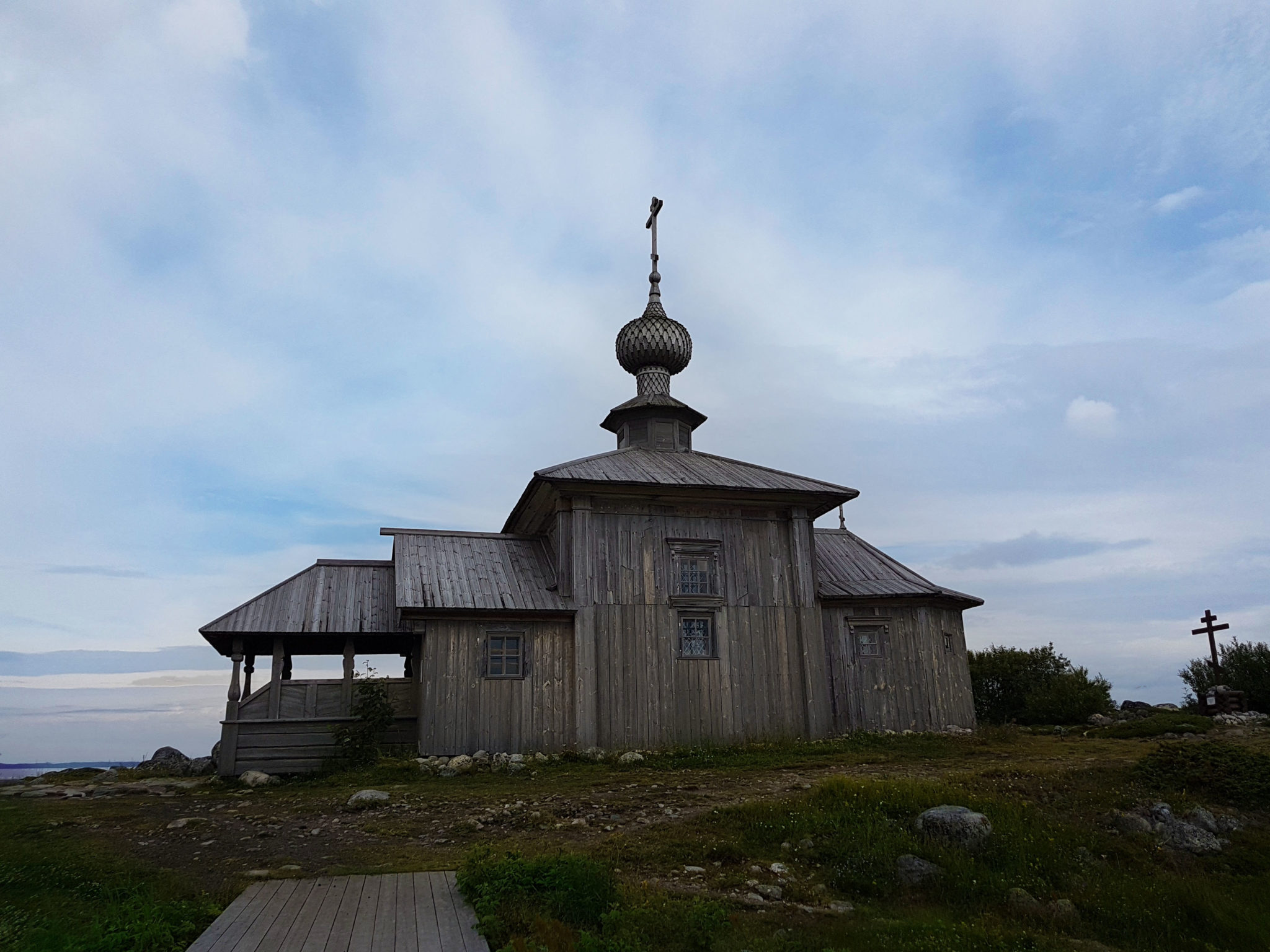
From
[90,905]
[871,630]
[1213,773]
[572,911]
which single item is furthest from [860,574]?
[90,905]

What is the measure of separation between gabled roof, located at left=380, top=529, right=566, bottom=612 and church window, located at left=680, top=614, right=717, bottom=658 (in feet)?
8.50

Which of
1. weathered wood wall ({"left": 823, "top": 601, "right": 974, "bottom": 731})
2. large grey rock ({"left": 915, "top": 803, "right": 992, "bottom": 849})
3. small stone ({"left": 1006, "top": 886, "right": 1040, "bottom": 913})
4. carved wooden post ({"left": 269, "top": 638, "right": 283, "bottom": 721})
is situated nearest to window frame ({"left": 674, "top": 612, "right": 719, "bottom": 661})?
weathered wood wall ({"left": 823, "top": 601, "right": 974, "bottom": 731})

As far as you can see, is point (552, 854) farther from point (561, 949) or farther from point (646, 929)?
point (561, 949)

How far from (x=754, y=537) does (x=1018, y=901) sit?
40.2ft

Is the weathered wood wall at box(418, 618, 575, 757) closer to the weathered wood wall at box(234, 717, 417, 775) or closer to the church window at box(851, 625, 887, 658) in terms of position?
the weathered wood wall at box(234, 717, 417, 775)

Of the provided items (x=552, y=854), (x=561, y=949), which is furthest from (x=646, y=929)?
(x=552, y=854)

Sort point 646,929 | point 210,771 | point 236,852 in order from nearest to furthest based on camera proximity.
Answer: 1. point 646,929
2. point 236,852
3. point 210,771

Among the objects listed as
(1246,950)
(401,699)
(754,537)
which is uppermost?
(754,537)

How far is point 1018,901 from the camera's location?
24.8 ft

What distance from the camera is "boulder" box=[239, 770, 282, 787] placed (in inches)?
603

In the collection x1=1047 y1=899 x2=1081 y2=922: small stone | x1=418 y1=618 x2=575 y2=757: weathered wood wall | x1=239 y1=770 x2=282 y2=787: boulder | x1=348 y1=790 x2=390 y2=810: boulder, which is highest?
x1=418 y1=618 x2=575 y2=757: weathered wood wall

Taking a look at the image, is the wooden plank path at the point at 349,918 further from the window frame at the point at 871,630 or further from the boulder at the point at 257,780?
the window frame at the point at 871,630

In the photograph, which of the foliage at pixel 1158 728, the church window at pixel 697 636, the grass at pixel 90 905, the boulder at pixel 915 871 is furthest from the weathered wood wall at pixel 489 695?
the foliage at pixel 1158 728

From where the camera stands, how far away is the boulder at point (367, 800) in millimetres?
11742
